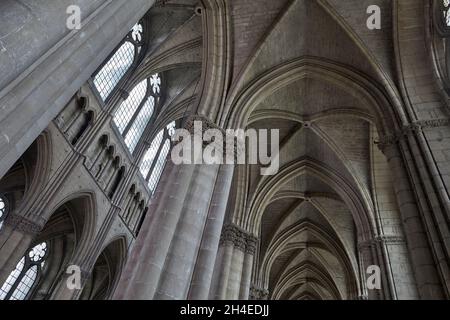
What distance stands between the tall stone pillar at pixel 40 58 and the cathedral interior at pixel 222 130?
0.02 meters

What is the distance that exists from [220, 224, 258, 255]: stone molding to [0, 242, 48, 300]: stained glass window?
1051cm

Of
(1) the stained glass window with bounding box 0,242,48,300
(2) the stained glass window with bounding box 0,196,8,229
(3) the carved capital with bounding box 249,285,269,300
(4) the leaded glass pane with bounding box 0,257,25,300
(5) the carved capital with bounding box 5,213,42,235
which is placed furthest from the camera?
(3) the carved capital with bounding box 249,285,269,300

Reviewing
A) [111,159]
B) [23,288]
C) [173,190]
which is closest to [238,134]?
[173,190]

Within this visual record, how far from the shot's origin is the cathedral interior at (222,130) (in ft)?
16.3

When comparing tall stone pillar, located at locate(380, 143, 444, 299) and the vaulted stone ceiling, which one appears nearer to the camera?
tall stone pillar, located at locate(380, 143, 444, 299)

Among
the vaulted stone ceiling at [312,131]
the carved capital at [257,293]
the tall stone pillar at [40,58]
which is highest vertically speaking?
the vaulted stone ceiling at [312,131]

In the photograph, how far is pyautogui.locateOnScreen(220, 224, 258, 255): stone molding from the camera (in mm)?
13125

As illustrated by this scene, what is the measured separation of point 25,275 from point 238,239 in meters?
11.4

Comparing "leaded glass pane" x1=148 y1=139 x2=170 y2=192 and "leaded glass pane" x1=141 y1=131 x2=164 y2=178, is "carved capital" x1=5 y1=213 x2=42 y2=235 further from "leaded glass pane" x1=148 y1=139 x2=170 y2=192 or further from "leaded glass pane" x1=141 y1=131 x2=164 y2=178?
"leaded glass pane" x1=148 y1=139 x2=170 y2=192

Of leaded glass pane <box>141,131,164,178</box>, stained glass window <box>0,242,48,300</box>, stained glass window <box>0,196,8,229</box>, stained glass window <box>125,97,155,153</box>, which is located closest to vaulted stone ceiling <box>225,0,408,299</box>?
stained glass window <box>125,97,155,153</box>

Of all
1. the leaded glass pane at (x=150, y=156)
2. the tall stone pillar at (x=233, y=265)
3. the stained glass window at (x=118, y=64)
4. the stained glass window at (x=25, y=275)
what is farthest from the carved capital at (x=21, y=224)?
the leaded glass pane at (x=150, y=156)

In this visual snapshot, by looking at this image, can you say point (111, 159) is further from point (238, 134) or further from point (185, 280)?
point (185, 280)

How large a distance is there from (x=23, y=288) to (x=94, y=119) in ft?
30.6

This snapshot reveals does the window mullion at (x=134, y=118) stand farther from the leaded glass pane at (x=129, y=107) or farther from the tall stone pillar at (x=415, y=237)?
the tall stone pillar at (x=415, y=237)
